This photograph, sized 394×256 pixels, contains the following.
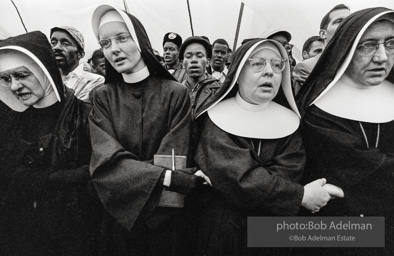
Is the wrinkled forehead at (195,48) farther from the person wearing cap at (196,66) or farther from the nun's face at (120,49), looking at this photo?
the nun's face at (120,49)

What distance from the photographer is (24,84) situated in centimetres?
259

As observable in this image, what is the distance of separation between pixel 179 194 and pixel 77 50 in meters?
2.46

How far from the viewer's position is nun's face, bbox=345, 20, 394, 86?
2.36m

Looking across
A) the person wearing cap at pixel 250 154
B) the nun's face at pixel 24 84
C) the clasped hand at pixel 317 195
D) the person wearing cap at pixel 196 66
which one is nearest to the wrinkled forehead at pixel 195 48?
the person wearing cap at pixel 196 66

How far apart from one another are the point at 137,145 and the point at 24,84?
2.98 ft

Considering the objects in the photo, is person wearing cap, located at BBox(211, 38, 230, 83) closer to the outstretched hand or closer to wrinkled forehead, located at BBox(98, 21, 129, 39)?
wrinkled forehead, located at BBox(98, 21, 129, 39)

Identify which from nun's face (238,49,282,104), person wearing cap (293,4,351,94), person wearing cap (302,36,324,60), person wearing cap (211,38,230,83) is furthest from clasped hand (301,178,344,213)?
person wearing cap (211,38,230,83)

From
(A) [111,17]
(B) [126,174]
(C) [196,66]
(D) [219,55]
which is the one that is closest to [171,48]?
(D) [219,55]

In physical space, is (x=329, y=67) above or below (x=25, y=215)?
above

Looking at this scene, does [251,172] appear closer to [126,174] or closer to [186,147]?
[186,147]

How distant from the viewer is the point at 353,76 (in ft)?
8.20

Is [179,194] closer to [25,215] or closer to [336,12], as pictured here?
[25,215]

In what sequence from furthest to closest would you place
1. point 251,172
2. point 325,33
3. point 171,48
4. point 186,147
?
point 171,48 → point 325,33 → point 186,147 → point 251,172

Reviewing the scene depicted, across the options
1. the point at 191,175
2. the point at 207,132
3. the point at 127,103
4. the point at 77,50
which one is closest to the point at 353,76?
the point at 207,132
